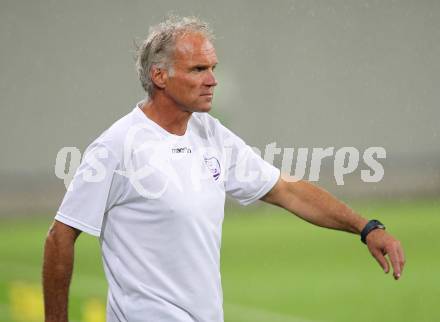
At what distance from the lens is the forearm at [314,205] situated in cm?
493

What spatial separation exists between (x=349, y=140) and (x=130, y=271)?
14.6m

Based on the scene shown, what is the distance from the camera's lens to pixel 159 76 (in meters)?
4.66

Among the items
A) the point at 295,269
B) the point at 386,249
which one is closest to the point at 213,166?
the point at 386,249

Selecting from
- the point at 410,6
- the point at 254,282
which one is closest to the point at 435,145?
the point at 410,6

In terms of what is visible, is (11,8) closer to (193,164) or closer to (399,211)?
(399,211)

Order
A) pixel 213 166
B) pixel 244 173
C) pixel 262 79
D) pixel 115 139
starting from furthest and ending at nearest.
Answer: pixel 262 79, pixel 244 173, pixel 213 166, pixel 115 139

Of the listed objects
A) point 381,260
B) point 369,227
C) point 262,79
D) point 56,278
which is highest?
point 262,79

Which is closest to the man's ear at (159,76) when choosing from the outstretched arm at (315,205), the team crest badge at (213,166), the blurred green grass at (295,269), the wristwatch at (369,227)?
the team crest badge at (213,166)

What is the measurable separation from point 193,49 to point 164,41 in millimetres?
→ 135

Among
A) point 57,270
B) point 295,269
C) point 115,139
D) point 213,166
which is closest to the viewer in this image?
point 57,270

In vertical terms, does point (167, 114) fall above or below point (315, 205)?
above

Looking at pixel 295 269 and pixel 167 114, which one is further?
pixel 295 269

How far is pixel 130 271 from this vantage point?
14.5 feet

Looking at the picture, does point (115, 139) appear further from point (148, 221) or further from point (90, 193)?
point (148, 221)
